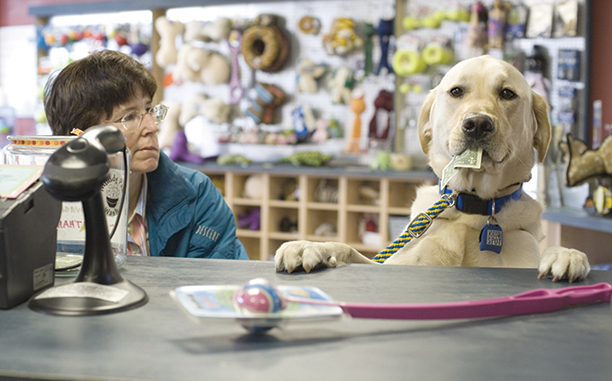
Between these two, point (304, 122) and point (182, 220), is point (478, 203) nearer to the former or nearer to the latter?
point (182, 220)

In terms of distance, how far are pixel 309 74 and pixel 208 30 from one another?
1.14 m

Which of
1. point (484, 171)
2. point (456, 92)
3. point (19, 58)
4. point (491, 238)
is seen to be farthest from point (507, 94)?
point (19, 58)

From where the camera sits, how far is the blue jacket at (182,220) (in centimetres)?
186

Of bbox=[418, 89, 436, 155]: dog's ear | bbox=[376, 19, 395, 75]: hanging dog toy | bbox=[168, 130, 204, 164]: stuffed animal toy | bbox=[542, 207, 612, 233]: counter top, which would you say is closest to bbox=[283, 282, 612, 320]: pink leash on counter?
bbox=[418, 89, 436, 155]: dog's ear

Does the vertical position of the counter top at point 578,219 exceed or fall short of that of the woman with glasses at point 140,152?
it falls short

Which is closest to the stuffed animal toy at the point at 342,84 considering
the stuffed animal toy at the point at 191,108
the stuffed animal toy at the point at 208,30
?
the stuffed animal toy at the point at 208,30

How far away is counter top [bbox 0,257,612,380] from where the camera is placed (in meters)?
→ 0.63

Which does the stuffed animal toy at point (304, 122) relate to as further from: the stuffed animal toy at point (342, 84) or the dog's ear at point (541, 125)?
the dog's ear at point (541, 125)

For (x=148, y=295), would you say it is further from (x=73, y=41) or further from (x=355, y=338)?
(x=73, y=41)

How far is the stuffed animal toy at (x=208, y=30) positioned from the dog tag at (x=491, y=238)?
14.8 ft

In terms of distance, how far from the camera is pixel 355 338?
736mm

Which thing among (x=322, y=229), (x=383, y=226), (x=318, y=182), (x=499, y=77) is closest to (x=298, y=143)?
(x=318, y=182)

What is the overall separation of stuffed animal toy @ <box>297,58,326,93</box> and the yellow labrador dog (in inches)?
136

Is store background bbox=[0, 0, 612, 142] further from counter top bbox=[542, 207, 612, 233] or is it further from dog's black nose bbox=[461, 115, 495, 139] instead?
dog's black nose bbox=[461, 115, 495, 139]
